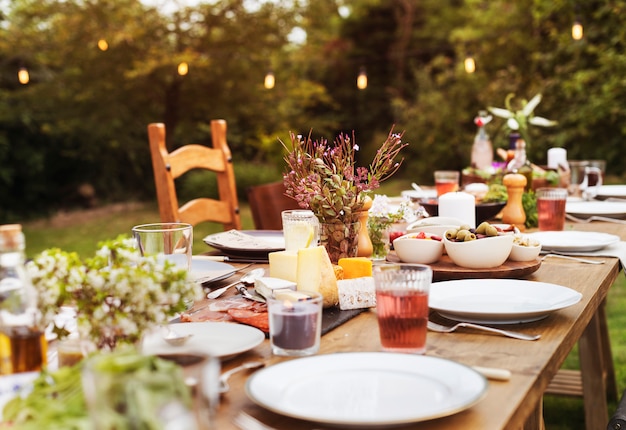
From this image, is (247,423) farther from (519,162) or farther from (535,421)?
(519,162)

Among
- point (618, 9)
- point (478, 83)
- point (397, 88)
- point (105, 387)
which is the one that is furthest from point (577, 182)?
point (397, 88)

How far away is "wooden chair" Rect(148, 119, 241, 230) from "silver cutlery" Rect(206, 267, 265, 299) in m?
0.66

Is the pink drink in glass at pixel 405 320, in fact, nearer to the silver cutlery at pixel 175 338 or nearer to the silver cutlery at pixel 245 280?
the silver cutlery at pixel 175 338

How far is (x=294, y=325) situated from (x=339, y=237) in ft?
2.27

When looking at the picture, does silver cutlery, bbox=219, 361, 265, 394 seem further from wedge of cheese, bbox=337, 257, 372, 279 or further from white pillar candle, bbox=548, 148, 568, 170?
white pillar candle, bbox=548, 148, 568, 170

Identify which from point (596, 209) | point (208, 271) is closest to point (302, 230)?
point (208, 271)

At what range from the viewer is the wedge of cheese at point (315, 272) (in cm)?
140

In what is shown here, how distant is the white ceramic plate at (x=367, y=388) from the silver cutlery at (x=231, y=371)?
47 mm

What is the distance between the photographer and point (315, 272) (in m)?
1.41

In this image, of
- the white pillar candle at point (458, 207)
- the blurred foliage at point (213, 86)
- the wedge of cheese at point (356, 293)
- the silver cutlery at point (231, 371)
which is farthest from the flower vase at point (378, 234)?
the blurred foliage at point (213, 86)

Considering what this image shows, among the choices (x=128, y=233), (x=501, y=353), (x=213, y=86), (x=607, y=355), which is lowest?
(x=607, y=355)

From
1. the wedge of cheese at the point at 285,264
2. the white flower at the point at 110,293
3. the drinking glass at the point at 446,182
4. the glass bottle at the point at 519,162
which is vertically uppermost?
the glass bottle at the point at 519,162

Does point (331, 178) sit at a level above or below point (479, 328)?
above

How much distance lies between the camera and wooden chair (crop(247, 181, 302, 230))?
304cm
